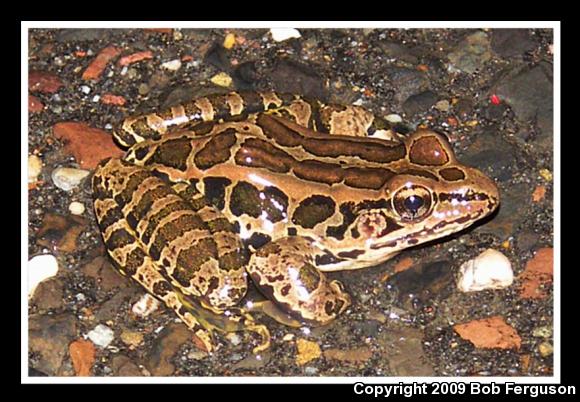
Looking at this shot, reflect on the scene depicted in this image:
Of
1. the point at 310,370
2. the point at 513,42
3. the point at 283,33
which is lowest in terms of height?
the point at 310,370

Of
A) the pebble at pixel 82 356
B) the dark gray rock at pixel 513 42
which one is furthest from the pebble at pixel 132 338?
the dark gray rock at pixel 513 42

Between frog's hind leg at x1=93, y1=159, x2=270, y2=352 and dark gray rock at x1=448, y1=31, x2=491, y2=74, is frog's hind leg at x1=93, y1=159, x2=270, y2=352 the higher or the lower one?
the lower one

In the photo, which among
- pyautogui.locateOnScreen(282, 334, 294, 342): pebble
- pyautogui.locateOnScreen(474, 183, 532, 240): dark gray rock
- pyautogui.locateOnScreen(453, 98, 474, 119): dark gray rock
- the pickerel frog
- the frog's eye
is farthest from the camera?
pyautogui.locateOnScreen(453, 98, 474, 119): dark gray rock

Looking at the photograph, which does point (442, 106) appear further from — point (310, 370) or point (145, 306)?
point (145, 306)

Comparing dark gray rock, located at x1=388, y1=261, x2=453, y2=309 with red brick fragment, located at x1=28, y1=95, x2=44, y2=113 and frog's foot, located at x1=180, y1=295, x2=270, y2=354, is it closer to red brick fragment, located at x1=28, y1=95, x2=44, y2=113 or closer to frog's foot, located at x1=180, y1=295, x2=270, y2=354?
frog's foot, located at x1=180, y1=295, x2=270, y2=354

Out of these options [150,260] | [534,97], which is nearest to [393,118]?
[534,97]

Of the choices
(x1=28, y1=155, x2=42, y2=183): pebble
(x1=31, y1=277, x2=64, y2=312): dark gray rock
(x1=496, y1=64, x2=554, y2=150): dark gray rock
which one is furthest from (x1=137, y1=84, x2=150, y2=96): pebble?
(x1=496, y1=64, x2=554, y2=150): dark gray rock
